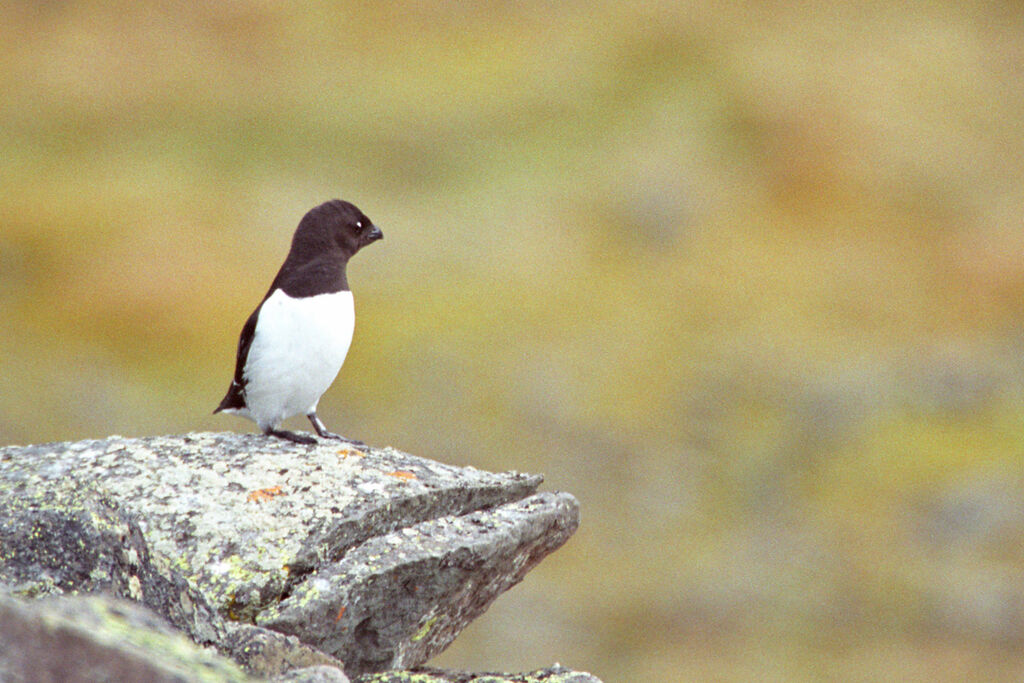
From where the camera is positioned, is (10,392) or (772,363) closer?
(10,392)

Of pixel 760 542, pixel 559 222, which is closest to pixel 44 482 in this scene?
pixel 760 542

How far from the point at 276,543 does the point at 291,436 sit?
2091mm

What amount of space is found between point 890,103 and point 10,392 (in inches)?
2124

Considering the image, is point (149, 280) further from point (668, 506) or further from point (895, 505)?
point (895, 505)

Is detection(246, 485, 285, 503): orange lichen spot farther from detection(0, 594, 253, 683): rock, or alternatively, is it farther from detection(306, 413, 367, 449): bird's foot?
detection(0, 594, 253, 683): rock

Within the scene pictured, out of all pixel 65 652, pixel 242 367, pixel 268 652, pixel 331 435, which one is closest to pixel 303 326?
pixel 242 367

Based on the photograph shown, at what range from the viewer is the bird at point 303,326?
902 centimetres

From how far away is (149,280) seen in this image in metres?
46.0

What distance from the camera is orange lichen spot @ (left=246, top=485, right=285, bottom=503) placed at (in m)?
7.31

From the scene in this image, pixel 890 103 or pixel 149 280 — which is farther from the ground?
pixel 890 103

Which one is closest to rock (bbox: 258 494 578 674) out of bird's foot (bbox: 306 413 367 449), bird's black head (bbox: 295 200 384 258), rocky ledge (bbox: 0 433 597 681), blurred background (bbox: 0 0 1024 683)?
rocky ledge (bbox: 0 433 597 681)

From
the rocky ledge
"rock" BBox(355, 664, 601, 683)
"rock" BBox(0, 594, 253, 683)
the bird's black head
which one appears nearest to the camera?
"rock" BBox(0, 594, 253, 683)

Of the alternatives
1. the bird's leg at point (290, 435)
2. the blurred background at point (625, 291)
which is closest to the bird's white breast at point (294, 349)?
the bird's leg at point (290, 435)

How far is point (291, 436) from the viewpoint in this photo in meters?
8.95
